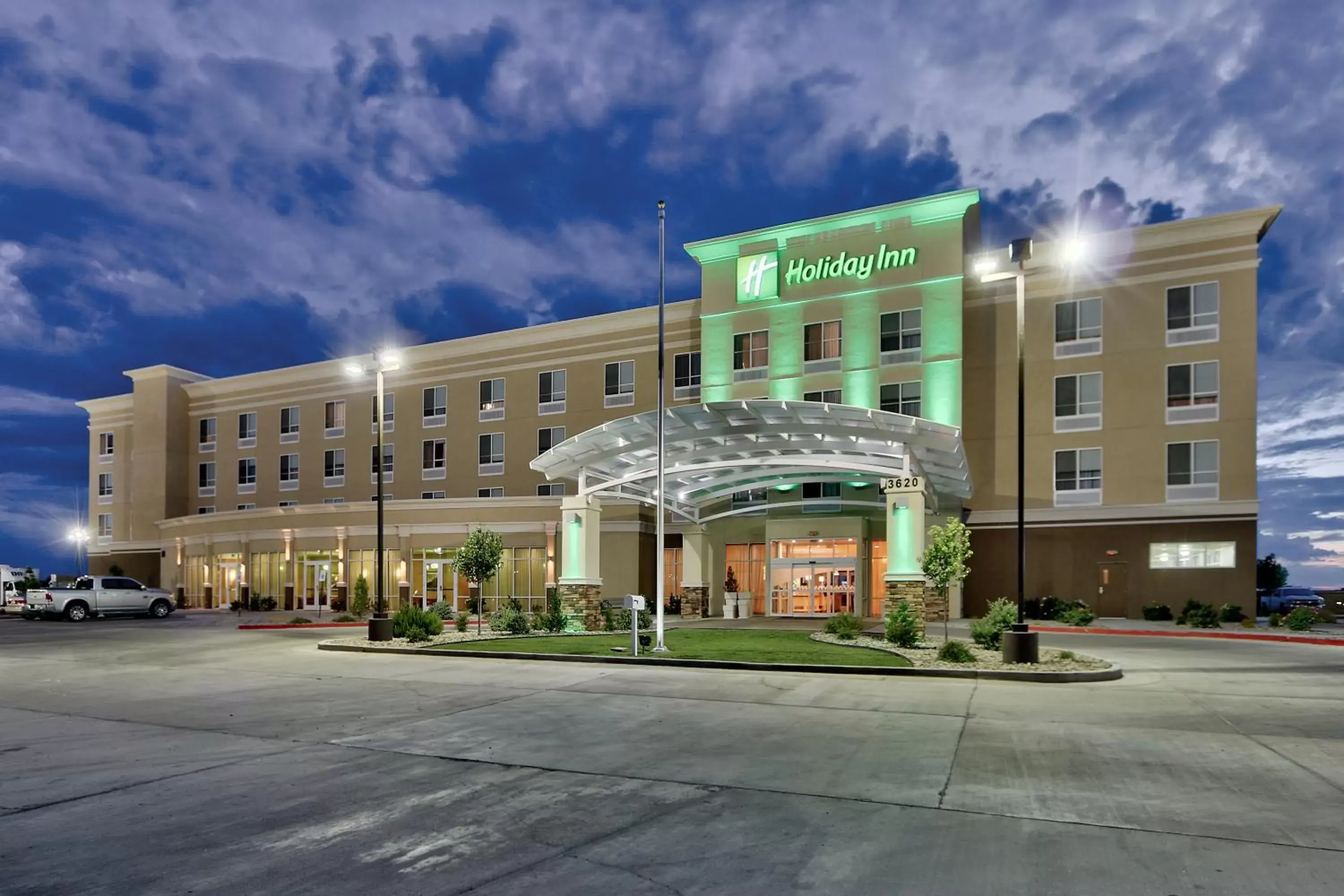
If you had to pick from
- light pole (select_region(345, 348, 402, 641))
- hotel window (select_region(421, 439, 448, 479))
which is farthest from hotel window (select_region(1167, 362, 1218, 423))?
hotel window (select_region(421, 439, 448, 479))

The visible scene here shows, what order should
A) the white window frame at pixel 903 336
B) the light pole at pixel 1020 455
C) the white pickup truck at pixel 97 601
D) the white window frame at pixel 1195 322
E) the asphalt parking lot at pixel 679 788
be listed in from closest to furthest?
the asphalt parking lot at pixel 679 788 → the light pole at pixel 1020 455 → the white window frame at pixel 1195 322 → the white window frame at pixel 903 336 → the white pickup truck at pixel 97 601

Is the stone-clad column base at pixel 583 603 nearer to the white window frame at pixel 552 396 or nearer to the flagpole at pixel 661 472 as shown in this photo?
the flagpole at pixel 661 472

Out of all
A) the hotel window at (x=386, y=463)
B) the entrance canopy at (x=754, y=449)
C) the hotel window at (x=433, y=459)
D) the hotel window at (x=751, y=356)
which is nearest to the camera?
the entrance canopy at (x=754, y=449)

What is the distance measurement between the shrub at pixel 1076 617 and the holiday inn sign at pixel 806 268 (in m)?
15.0

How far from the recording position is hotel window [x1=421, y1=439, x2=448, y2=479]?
46625 mm

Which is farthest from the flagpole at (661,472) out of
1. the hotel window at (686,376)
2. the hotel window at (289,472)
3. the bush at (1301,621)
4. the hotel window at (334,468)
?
the hotel window at (289,472)

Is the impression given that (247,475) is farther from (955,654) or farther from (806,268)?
(955,654)

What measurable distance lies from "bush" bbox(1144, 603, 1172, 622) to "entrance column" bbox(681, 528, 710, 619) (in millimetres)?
16653

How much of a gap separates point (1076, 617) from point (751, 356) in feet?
55.6

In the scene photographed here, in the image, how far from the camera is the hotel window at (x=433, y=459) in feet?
153

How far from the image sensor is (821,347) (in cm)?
3662

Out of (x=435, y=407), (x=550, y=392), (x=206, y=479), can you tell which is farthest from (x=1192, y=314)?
(x=206, y=479)

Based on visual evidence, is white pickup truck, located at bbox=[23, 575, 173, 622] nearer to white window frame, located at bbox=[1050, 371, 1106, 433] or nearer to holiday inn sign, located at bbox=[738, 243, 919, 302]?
holiday inn sign, located at bbox=[738, 243, 919, 302]

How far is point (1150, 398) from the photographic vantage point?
106 ft
